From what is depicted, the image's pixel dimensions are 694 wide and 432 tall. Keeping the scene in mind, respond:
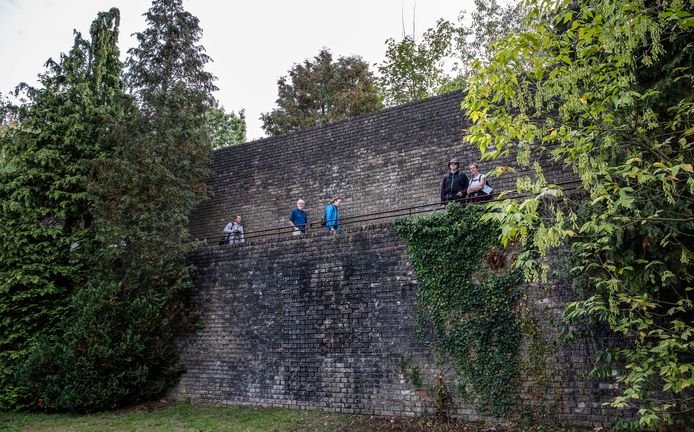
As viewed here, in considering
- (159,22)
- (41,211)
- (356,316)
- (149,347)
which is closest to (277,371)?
(356,316)

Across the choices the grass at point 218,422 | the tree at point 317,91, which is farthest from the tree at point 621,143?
the tree at point 317,91

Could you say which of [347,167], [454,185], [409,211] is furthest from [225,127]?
[454,185]

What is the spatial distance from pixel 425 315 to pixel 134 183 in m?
7.10

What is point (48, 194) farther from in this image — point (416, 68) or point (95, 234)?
point (416, 68)

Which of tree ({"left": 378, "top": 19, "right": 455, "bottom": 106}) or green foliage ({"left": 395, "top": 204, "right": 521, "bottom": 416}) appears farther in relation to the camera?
tree ({"left": 378, "top": 19, "right": 455, "bottom": 106})

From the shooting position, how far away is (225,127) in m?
28.3

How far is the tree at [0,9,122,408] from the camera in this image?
1145cm

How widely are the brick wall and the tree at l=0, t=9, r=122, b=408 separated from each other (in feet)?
A: 10.4

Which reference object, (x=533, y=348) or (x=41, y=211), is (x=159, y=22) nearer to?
(x=41, y=211)

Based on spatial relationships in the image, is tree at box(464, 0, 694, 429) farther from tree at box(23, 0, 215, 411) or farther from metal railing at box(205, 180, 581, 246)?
tree at box(23, 0, 215, 411)

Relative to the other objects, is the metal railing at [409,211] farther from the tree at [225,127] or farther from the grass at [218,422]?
the tree at [225,127]

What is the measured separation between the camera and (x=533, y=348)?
762 cm

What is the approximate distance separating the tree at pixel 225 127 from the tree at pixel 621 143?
2134 cm

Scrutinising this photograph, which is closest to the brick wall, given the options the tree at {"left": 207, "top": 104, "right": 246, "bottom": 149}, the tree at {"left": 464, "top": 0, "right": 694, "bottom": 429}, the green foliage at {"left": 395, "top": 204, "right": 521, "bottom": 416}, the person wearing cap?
the green foliage at {"left": 395, "top": 204, "right": 521, "bottom": 416}
